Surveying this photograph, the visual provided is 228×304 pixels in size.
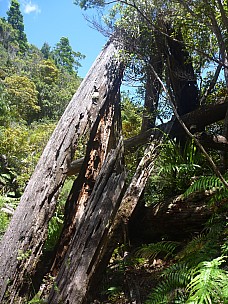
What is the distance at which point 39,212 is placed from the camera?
11.5ft

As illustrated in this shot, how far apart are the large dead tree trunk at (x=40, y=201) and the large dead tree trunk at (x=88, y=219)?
0.40 metres

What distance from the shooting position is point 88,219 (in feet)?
10.8

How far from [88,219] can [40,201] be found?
0.76 meters

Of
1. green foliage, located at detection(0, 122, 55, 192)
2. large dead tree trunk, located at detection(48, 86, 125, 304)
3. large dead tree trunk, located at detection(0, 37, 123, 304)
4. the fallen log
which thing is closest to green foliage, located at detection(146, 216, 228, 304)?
the fallen log

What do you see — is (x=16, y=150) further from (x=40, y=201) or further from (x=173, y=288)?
(x=173, y=288)

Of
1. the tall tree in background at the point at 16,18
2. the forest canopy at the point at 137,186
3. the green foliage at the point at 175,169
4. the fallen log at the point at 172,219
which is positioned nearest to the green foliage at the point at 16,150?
the forest canopy at the point at 137,186

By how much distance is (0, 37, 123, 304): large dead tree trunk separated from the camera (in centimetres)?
313

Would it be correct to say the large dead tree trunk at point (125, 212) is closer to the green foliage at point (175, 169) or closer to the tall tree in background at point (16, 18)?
the green foliage at point (175, 169)

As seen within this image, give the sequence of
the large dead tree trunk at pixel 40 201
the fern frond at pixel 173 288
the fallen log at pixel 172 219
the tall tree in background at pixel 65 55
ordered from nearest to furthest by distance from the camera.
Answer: the fern frond at pixel 173 288
the large dead tree trunk at pixel 40 201
the fallen log at pixel 172 219
the tall tree in background at pixel 65 55

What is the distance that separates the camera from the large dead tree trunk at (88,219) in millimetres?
2768

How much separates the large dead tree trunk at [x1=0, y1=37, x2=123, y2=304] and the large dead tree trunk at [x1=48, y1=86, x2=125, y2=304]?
0.40 meters

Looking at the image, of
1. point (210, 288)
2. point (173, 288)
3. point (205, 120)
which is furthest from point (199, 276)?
point (205, 120)

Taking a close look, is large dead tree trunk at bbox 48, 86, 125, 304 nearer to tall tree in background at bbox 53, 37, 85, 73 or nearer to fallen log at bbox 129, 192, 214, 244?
fallen log at bbox 129, 192, 214, 244

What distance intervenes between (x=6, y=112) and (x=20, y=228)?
10045mm
